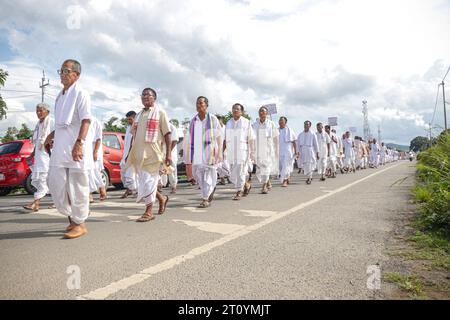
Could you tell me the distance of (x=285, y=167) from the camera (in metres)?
11.9

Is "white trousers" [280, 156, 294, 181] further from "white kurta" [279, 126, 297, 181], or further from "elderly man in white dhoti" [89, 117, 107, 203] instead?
"elderly man in white dhoti" [89, 117, 107, 203]

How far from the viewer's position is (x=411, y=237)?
4.22 metres

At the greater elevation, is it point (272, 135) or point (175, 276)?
point (272, 135)

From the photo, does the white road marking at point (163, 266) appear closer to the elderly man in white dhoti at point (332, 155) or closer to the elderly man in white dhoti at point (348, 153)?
the elderly man in white dhoti at point (332, 155)

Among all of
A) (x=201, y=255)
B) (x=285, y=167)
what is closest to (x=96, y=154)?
(x=201, y=255)

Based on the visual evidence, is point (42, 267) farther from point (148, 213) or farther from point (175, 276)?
point (148, 213)

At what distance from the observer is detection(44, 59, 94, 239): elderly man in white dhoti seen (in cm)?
462

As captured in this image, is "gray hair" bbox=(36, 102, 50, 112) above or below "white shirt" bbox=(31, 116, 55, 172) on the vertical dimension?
above

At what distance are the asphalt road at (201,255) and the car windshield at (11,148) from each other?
4483 mm

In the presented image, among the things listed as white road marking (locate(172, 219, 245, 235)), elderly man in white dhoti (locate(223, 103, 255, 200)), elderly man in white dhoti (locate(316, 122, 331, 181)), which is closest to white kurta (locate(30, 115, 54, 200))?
white road marking (locate(172, 219, 245, 235))

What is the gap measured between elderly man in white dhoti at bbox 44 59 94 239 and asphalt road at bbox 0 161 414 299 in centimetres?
37

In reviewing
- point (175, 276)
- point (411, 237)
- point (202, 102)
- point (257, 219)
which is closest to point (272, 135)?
point (202, 102)
